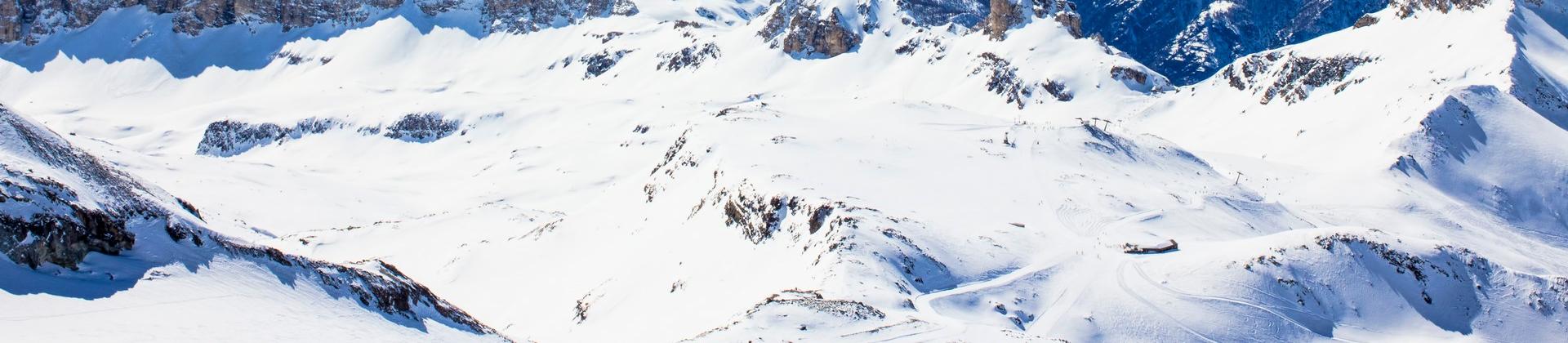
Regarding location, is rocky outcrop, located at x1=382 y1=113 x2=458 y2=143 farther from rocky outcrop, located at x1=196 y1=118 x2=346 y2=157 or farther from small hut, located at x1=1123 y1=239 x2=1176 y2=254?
small hut, located at x1=1123 y1=239 x2=1176 y2=254

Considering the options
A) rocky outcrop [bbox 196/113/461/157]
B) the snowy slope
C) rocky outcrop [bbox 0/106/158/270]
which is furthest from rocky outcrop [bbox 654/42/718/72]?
rocky outcrop [bbox 0/106/158/270]

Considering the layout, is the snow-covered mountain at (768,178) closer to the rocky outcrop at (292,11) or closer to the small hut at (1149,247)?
the small hut at (1149,247)

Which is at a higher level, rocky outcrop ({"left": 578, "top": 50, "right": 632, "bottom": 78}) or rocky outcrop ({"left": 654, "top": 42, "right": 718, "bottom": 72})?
rocky outcrop ({"left": 654, "top": 42, "right": 718, "bottom": 72})

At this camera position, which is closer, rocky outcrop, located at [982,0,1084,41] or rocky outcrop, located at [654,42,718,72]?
rocky outcrop, located at [982,0,1084,41]

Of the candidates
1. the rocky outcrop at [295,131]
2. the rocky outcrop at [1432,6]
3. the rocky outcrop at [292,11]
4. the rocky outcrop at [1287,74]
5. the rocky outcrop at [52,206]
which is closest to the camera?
the rocky outcrop at [52,206]

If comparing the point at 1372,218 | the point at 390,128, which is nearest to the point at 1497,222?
the point at 1372,218

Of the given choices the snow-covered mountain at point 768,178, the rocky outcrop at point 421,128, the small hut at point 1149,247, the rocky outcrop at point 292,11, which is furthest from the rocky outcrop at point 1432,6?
the rocky outcrop at point 292,11
